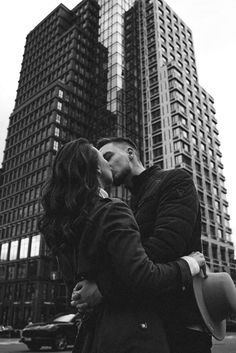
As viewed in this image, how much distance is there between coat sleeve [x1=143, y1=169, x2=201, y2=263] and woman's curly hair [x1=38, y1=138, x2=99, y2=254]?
398mm

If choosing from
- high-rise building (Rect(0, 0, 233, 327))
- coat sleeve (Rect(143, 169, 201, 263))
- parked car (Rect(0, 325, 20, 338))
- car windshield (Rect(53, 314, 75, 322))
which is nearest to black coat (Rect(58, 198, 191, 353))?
coat sleeve (Rect(143, 169, 201, 263))

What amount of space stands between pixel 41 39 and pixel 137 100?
37745mm

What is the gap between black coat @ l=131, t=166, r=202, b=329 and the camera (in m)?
1.81

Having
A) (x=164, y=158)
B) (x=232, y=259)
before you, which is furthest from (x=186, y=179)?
(x=232, y=259)

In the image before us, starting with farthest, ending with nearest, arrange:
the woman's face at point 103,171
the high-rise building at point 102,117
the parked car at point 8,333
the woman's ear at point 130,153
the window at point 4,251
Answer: the window at point 4,251 → the high-rise building at point 102,117 → the parked car at point 8,333 → the woman's ear at point 130,153 → the woman's face at point 103,171

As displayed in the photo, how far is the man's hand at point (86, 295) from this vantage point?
5.46 ft

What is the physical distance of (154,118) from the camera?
62.5 metres

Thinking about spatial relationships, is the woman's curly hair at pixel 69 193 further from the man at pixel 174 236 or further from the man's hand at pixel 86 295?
the man at pixel 174 236

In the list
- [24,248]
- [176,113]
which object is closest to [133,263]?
[176,113]

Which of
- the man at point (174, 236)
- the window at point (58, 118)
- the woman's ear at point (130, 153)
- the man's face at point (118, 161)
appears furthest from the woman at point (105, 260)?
the window at point (58, 118)

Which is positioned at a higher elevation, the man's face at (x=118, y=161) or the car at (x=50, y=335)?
the man's face at (x=118, y=161)

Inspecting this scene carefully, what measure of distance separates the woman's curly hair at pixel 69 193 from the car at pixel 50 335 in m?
10.8

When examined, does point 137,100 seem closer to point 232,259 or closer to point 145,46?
point 145,46

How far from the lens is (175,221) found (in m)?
1.87
